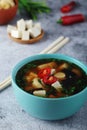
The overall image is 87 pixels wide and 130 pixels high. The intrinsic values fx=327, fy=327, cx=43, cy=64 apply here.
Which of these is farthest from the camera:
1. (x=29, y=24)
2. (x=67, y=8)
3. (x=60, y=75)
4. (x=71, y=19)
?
(x=67, y=8)

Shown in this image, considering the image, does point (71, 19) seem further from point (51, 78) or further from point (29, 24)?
point (51, 78)

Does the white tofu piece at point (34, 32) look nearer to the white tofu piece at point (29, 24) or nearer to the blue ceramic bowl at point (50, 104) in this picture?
the white tofu piece at point (29, 24)

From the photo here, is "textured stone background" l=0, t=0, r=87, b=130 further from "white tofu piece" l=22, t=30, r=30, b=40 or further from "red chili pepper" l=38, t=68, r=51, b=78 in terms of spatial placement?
"red chili pepper" l=38, t=68, r=51, b=78

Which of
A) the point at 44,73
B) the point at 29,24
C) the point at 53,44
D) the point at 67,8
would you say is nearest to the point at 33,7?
the point at 67,8

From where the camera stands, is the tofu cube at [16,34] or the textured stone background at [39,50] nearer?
the textured stone background at [39,50]

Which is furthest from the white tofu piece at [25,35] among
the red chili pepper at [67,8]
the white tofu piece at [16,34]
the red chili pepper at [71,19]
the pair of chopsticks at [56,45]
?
the red chili pepper at [67,8]

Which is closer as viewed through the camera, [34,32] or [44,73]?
[44,73]
